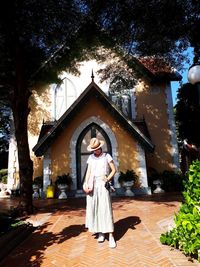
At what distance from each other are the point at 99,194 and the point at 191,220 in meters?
1.96

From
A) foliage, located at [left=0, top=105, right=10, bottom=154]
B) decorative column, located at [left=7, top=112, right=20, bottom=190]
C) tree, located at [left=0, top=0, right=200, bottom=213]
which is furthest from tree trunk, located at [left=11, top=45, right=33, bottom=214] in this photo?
foliage, located at [left=0, top=105, right=10, bottom=154]

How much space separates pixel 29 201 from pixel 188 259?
6.43 m

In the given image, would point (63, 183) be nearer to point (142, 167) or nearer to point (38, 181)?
point (38, 181)

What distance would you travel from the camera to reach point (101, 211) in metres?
5.87

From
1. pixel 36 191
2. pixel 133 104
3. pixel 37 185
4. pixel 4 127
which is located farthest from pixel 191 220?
pixel 4 127

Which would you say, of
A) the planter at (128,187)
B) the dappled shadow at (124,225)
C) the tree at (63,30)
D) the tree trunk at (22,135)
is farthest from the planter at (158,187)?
the tree trunk at (22,135)

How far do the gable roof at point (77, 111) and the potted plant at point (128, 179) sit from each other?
1.59 m

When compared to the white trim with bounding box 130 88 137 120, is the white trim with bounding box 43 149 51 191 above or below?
below

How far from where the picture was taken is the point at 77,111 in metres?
15.4

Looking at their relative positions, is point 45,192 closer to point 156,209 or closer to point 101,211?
point 156,209

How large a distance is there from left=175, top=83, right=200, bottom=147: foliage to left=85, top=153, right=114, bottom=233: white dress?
12.0 m

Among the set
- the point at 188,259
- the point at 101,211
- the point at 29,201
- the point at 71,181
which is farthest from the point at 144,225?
the point at 71,181

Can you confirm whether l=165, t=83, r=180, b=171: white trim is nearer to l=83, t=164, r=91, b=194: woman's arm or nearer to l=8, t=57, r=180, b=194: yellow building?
l=8, t=57, r=180, b=194: yellow building

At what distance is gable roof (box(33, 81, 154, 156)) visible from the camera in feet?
48.2
